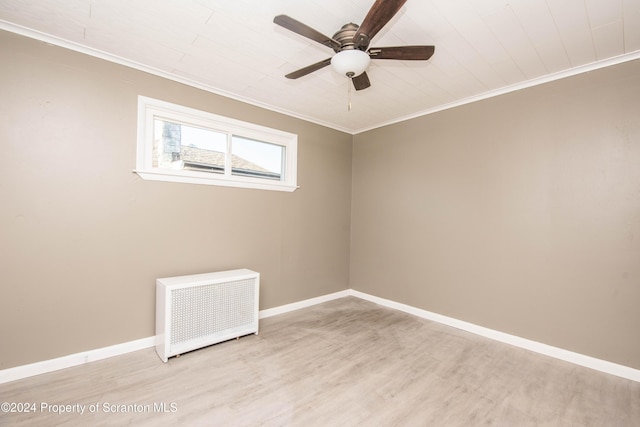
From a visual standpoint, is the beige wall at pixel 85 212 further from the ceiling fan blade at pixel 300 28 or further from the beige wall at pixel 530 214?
the beige wall at pixel 530 214

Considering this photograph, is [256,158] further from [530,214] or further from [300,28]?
[530,214]

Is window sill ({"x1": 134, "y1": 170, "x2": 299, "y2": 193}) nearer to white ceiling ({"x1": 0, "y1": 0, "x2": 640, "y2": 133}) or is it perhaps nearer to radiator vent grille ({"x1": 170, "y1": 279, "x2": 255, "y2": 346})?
white ceiling ({"x1": 0, "y1": 0, "x2": 640, "y2": 133})

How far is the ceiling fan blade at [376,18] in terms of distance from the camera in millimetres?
1375

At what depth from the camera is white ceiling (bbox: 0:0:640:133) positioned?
1771 mm

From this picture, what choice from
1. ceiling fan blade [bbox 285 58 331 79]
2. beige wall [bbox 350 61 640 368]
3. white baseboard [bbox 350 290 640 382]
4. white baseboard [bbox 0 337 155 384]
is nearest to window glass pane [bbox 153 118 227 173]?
ceiling fan blade [bbox 285 58 331 79]

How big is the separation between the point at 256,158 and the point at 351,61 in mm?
1980

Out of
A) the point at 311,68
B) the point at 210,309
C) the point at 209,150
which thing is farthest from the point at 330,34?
the point at 210,309

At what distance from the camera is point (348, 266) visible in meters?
4.39

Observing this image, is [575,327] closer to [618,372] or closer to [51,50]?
[618,372]

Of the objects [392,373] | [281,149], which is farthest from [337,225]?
[392,373]

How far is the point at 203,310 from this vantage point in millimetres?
2535

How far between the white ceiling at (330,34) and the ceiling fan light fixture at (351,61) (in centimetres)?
29

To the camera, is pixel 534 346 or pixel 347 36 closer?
pixel 347 36

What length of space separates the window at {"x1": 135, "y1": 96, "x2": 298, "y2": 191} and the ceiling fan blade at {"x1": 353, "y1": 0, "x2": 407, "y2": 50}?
6.21ft
